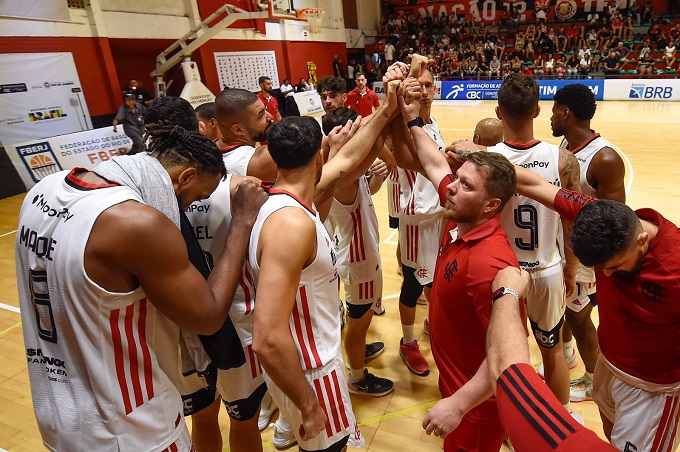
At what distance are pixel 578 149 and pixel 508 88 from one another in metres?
0.91

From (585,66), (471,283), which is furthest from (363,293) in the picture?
(585,66)

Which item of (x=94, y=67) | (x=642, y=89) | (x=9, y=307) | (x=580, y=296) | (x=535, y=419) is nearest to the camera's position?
(x=535, y=419)

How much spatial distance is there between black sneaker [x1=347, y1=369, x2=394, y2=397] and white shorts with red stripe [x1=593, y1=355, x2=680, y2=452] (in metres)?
1.80

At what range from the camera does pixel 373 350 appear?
13.7ft

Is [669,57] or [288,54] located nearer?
[669,57]

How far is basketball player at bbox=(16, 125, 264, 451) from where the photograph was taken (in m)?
1.53

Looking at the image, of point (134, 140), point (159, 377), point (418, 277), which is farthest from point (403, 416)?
point (134, 140)

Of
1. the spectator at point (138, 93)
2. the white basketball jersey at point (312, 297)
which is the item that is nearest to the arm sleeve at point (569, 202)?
the white basketball jersey at point (312, 297)

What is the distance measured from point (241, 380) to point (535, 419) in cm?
177

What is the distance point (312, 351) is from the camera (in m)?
2.14

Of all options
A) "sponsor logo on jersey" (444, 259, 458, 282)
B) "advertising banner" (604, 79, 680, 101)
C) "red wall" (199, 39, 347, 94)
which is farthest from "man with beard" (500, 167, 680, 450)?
"advertising banner" (604, 79, 680, 101)

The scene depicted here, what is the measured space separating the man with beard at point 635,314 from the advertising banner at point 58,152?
33.8ft

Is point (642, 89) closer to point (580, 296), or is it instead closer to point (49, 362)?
point (580, 296)

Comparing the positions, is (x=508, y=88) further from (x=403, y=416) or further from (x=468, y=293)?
(x=403, y=416)
